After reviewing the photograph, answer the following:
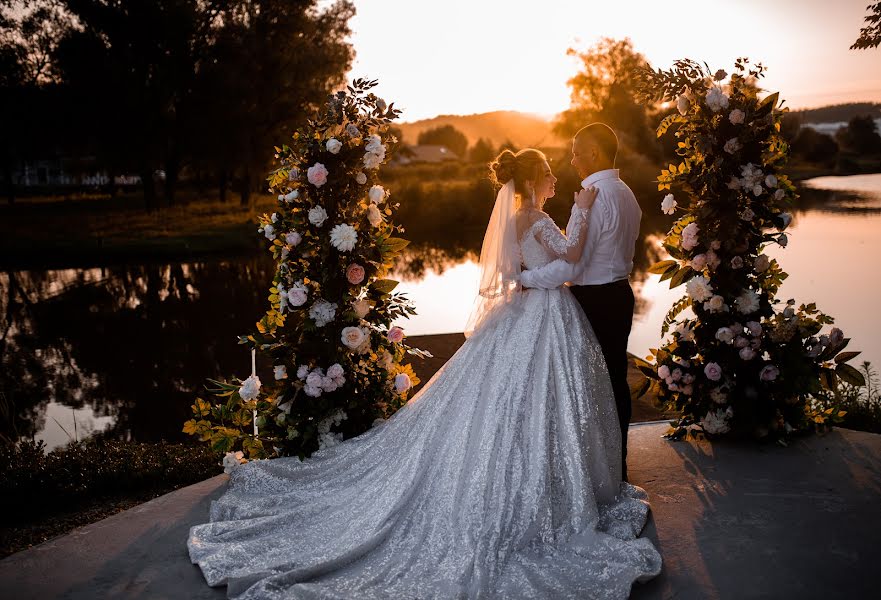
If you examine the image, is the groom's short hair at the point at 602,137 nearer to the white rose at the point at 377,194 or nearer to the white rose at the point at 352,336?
the white rose at the point at 377,194

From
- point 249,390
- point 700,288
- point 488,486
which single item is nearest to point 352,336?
point 249,390

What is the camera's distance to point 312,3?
24.0 m

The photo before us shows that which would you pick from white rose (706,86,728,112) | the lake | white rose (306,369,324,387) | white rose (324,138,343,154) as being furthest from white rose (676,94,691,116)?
the lake

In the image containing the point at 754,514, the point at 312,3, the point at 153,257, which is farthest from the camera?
the point at 312,3

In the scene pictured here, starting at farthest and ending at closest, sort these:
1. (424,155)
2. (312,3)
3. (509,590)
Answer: (424,155) → (312,3) → (509,590)

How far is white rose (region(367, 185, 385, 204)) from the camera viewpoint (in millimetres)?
4328

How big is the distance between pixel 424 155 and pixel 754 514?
6061 centimetres

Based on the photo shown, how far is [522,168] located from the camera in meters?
3.90

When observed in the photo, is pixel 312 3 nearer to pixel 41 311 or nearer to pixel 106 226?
pixel 106 226

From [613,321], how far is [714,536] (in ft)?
4.11

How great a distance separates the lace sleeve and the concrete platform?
156cm

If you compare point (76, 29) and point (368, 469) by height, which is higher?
point (76, 29)

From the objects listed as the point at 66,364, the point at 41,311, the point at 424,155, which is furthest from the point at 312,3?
the point at 424,155

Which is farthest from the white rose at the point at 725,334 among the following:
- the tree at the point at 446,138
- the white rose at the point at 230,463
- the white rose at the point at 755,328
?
the tree at the point at 446,138
